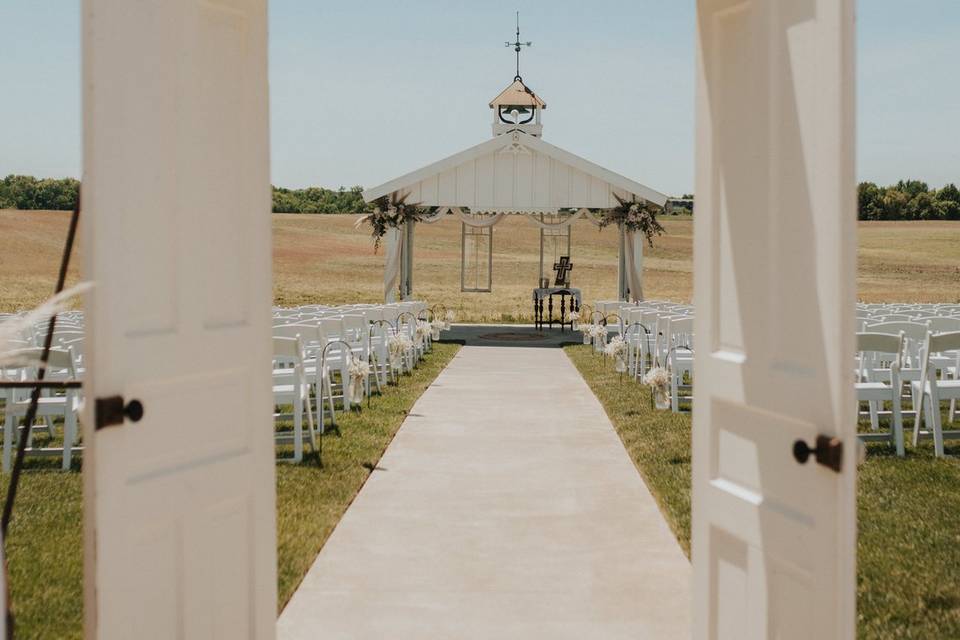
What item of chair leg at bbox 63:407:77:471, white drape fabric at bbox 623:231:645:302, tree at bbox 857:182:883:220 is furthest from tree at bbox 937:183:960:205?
chair leg at bbox 63:407:77:471

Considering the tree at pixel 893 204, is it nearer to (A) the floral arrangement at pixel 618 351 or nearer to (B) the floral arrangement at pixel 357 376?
(A) the floral arrangement at pixel 618 351

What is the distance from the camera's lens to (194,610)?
11.4 feet

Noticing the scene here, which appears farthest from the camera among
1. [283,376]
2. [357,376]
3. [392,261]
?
[392,261]

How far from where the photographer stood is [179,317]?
3.37 metres

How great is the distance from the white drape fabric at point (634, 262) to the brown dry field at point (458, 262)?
9091mm

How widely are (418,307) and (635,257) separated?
22.9 ft

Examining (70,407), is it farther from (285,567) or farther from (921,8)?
(921,8)

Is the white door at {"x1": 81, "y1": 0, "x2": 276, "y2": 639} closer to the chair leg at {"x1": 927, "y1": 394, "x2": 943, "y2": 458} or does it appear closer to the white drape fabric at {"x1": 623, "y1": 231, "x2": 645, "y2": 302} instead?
the chair leg at {"x1": 927, "y1": 394, "x2": 943, "y2": 458}

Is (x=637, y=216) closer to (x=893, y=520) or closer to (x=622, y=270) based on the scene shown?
(x=622, y=270)

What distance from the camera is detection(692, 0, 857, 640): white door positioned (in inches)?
111

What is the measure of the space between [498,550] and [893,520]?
249 cm

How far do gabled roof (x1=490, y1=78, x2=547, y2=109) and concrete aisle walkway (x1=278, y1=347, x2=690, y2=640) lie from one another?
1910 cm

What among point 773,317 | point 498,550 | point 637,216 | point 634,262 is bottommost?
point 498,550

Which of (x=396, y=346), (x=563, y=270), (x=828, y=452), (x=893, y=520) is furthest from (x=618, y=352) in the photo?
(x=828, y=452)
